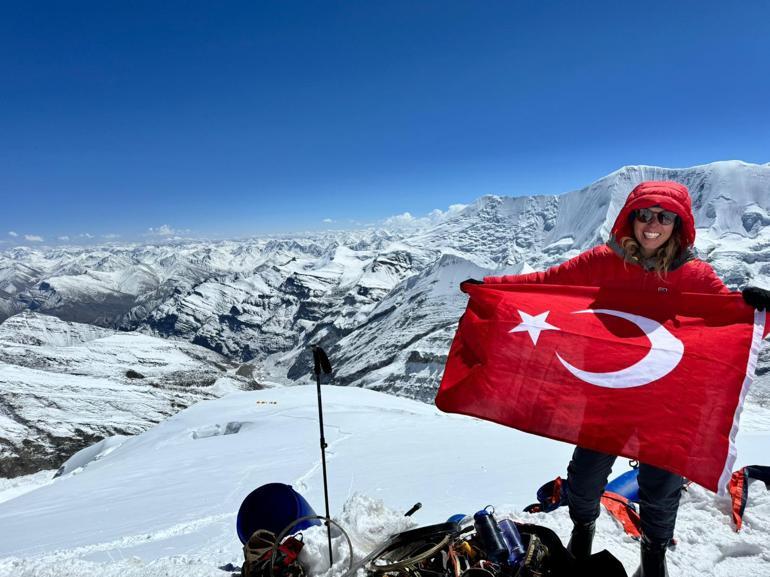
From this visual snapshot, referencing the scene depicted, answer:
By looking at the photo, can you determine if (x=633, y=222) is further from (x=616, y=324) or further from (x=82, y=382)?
(x=82, y=382)

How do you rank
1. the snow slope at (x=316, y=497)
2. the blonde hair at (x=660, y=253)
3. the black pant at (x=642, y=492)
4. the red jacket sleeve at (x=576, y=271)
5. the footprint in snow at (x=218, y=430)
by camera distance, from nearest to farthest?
the black pant at (x=642, y=492) < the blonde hair at (x=660, y=253) < the red jacket sleeve at (x=576, y=271) < the snow slope at (x=316, y=497) < the footprint in snow at (x=218, y=430)

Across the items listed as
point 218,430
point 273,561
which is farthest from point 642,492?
point 218,430

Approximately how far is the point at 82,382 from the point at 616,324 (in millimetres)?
165211

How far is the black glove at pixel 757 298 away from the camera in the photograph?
3.77m

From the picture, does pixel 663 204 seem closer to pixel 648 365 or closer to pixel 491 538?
pixel 648 365

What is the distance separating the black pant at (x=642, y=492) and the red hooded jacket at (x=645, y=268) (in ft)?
5.51

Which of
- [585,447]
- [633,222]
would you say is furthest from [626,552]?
[633,222]

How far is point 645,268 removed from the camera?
3986 millimetres

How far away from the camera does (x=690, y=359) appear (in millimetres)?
3848

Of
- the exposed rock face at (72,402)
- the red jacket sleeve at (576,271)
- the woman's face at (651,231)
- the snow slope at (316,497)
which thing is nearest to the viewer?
the woman's face at (651,231)

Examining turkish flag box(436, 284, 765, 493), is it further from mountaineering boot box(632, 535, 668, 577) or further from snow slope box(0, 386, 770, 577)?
snow slope box(0, 386, 770, 577)

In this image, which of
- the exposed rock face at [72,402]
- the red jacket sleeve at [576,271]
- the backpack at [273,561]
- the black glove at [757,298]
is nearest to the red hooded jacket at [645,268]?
the red jacket sleeve at [576,271]

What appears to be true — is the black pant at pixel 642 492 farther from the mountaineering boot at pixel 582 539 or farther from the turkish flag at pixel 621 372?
the turkish flag at pixel 621 372

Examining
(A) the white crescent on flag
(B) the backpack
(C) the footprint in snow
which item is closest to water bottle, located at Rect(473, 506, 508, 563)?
(A) the white crescent on flag
